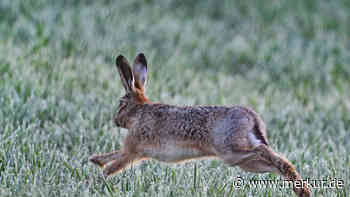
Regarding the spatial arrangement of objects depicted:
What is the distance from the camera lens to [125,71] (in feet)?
14.7

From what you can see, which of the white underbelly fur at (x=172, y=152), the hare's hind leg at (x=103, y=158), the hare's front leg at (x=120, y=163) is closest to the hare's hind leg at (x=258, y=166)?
the white underbelly fur at (x=172, y=152)

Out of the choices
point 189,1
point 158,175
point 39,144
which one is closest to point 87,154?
point 39,144

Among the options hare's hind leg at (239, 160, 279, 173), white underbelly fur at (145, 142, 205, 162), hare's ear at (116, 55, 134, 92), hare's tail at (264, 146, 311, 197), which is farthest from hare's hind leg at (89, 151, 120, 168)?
hare's tail at (264, 146, 311, 197)

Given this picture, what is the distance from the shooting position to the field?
429 centimetres

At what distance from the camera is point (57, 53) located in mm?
7254

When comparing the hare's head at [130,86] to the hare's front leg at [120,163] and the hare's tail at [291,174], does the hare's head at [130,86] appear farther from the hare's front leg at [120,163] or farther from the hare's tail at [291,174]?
the hare's tail at [291,174]

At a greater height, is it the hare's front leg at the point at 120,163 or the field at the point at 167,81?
the field at the point at 167,81

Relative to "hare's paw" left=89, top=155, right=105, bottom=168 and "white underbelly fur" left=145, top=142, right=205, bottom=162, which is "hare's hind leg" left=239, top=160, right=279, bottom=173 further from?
"hare's paw" left=89, top=155, right=105, bottom=168

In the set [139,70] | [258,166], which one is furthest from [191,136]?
[139,70]

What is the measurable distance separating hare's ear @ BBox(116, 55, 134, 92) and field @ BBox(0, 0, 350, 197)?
65cm

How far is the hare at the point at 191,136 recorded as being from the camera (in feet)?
12.7

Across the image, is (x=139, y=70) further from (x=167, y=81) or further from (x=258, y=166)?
(x=167, y=81)

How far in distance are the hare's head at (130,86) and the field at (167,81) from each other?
1.42 ft

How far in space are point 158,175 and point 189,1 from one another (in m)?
6.10
